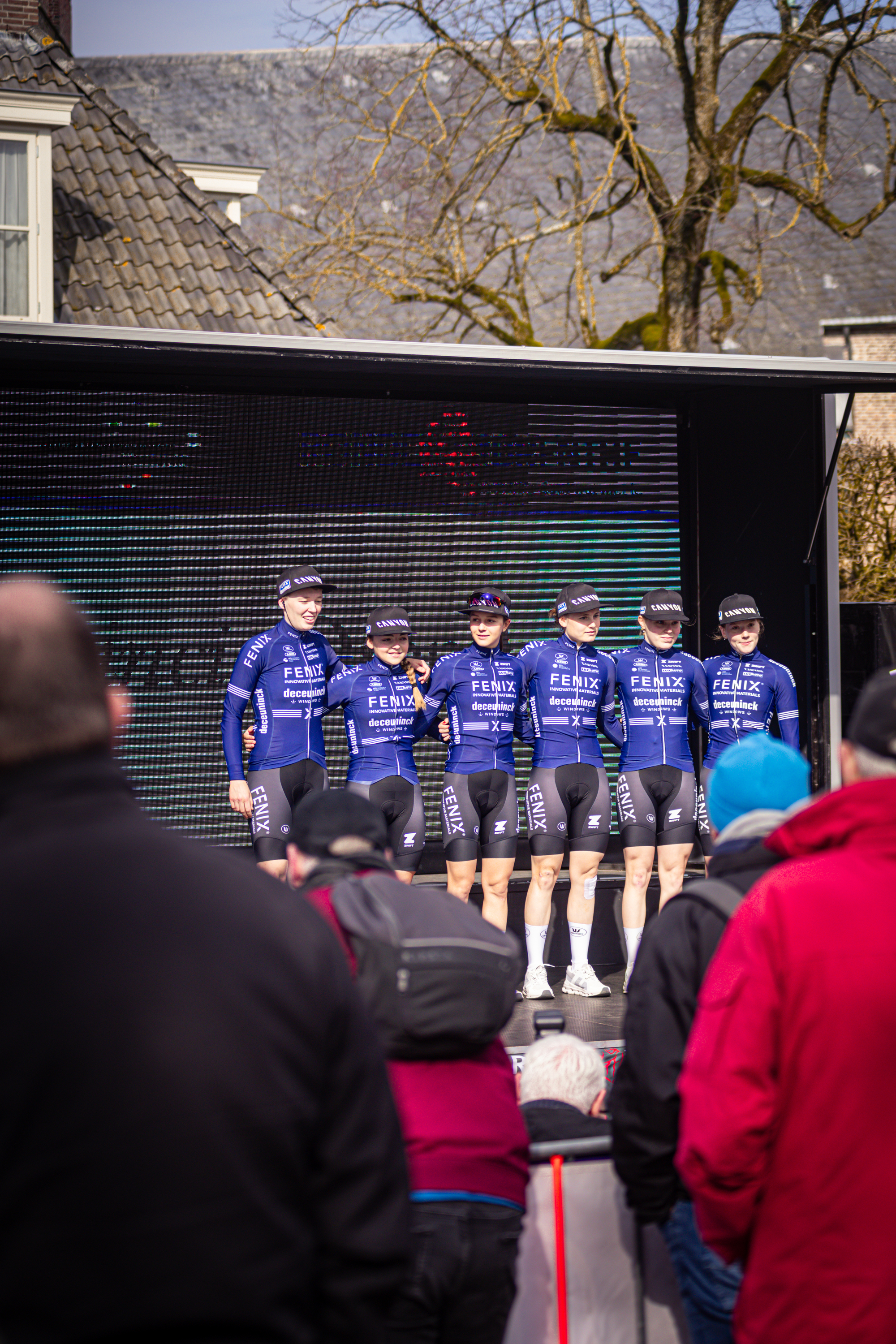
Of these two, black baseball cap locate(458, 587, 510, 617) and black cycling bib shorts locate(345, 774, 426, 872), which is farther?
black baseball cap locate(458, 587, 510, 617)

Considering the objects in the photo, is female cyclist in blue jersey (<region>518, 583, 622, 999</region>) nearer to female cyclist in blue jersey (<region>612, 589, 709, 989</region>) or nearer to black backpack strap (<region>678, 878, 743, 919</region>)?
female cyclist in blue jersey (<region>612, 589, 709, 989</region>)

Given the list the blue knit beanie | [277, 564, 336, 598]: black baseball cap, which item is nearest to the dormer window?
[277, 564, 336, 598]: black baseball cap

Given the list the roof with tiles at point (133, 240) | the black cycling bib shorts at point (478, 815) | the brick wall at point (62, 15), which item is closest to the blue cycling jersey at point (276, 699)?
the black cycling bib shorts at point (478, 815)

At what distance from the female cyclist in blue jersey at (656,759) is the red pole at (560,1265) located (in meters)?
4.76

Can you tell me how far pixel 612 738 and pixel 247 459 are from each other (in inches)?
123

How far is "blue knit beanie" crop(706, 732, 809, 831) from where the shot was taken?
8.37 ft

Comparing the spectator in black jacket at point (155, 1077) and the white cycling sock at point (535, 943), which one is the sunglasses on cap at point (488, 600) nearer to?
the white cycling sock at point (535, 943)

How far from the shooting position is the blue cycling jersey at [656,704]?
7.69 metres

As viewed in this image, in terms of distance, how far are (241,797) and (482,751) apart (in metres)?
1.47

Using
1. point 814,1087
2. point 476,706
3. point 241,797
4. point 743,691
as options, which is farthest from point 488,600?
point 814,1087

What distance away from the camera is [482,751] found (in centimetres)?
754

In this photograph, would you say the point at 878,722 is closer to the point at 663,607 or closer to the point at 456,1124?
the point at 456,1124

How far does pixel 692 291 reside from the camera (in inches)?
590

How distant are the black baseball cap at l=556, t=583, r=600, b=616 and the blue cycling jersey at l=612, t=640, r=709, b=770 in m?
0.43
